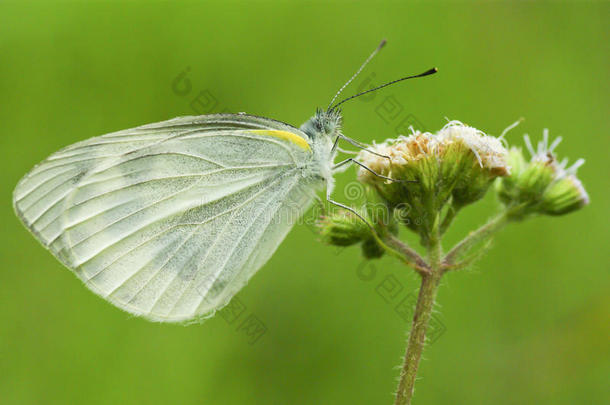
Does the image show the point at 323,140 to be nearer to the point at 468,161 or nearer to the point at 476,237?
the point at 468,161

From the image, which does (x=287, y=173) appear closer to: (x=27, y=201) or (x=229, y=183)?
(x=229, y=183)

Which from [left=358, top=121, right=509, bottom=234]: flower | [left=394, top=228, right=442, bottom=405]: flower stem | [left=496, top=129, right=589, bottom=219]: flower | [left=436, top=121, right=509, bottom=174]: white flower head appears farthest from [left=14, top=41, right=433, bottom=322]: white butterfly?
[left=496, top=129, right=589, bottom=219]: flower

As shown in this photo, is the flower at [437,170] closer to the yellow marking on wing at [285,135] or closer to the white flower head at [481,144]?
the white flower head at [481,144]

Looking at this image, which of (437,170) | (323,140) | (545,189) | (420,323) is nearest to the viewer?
(420,323)

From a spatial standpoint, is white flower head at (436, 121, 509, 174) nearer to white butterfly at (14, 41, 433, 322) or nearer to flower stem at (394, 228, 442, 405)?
flower stem at (394, 228, 442, 405)

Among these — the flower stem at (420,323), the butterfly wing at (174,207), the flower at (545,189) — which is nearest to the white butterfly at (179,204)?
the butterfly wing at (174,207)

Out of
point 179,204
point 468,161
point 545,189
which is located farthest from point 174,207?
point 545,189
